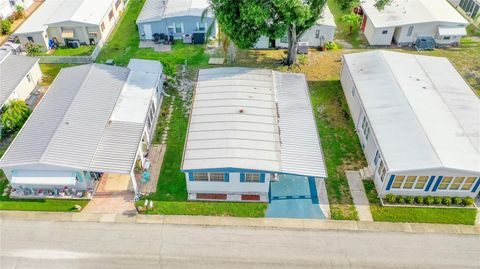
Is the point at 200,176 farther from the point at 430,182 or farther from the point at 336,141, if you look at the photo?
the point at 430,182

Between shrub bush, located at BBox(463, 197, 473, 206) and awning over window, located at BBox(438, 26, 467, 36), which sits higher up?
awning over window, located at BBox(438, 26, 467, 36)

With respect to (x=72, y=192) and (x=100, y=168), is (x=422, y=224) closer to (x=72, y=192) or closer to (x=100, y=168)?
(x=100, y=168)

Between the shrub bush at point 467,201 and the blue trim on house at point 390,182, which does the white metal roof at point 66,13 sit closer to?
the blue trim on house at point 390,182

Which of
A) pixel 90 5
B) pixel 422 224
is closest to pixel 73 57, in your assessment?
pixel 90 5

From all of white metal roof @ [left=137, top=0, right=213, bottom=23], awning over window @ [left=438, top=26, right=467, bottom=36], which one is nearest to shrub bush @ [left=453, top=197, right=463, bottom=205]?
awning over window @ [left=438, top=26, right=467, bottom=36]

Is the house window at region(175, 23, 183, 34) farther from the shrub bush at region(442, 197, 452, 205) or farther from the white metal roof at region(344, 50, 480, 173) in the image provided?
the shrub bush at region(442, 197, 452, 205)
